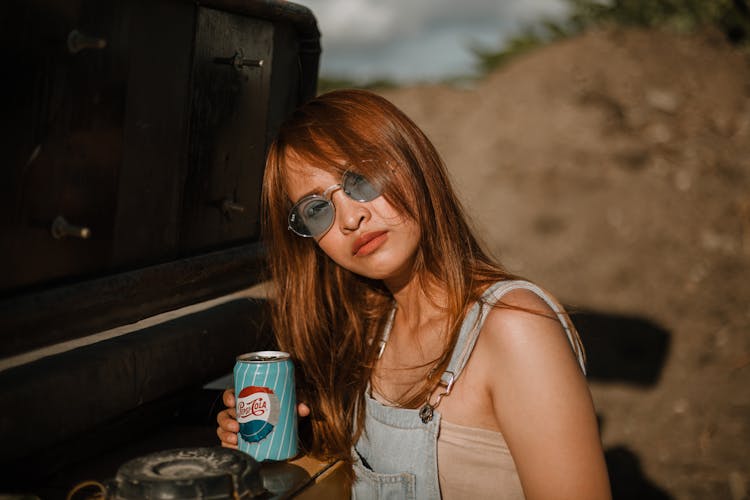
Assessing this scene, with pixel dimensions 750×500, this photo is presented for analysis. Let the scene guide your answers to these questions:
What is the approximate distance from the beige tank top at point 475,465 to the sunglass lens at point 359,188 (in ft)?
1.99

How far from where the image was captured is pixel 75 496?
62.1 inches

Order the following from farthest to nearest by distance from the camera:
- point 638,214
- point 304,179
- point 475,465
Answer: point 638,214
point 304,179
point 475,465

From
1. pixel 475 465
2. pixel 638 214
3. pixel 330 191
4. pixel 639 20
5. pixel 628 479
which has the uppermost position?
pixel 639 20

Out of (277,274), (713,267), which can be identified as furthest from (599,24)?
(277,274)

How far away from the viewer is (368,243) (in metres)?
1.95

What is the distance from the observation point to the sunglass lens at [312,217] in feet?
6.46

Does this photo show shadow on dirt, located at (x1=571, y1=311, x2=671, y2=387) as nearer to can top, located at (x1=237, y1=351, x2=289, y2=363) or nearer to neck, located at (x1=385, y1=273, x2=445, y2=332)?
neck, located at (x1=385, y1=273, x2=445, y2=332)

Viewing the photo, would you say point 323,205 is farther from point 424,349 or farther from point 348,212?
point 424,349

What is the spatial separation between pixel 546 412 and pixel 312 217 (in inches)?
30.2

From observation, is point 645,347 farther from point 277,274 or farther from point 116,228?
point 116,228

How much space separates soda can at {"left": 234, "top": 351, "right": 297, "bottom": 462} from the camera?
170cm

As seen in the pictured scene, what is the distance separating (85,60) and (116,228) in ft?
1.20

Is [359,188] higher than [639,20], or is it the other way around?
[639,20]

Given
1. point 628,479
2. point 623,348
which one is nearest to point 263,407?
point 628,479
